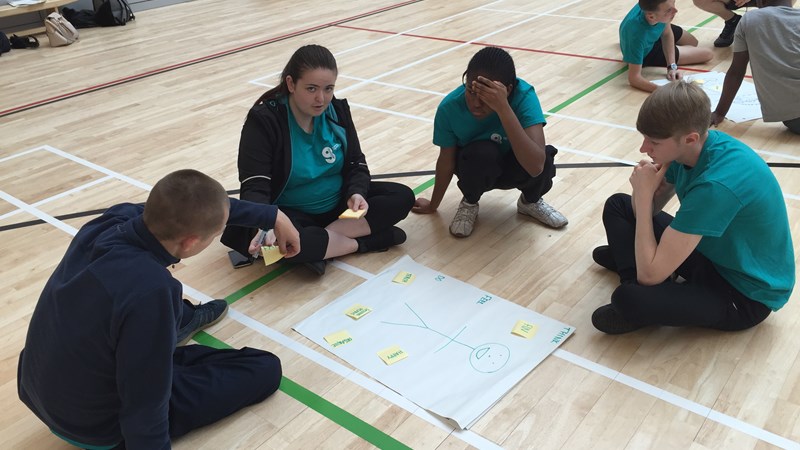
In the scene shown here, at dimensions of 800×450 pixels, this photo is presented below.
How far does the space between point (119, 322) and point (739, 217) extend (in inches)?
63.7

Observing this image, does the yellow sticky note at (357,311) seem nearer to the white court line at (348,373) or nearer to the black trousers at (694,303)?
the white court line at (348,373)

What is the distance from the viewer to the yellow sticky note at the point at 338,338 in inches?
84.9

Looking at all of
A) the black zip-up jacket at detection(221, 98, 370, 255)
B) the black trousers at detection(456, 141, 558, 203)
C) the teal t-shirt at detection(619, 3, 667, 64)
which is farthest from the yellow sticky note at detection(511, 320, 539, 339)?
the teal t-shirt at detection(619, 3, 667, 64)

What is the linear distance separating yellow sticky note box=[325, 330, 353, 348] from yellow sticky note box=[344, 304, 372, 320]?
82 millimetres

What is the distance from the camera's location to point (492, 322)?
2215 mm

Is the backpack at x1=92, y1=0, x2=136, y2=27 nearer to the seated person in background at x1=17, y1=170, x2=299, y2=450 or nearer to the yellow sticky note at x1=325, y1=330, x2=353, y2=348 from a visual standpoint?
the yellow sticky note at x1=325, y1=330, x2=353, y2=348

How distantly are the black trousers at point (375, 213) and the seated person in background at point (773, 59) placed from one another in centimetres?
196

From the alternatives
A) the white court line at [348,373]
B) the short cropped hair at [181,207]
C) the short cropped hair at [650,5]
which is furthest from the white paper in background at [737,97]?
the short cropped hair at [181,207]

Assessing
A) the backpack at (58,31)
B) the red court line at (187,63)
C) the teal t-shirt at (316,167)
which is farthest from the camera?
the backpack at (58,31)

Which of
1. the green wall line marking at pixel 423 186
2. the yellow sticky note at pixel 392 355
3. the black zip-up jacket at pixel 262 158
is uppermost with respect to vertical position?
the black zip-up jacket at pixel 262 158

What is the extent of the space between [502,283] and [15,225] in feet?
6.93

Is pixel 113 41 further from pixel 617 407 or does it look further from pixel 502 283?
pixel 617 407

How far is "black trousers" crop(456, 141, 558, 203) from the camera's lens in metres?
2.62

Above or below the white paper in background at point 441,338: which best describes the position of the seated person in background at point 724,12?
above
